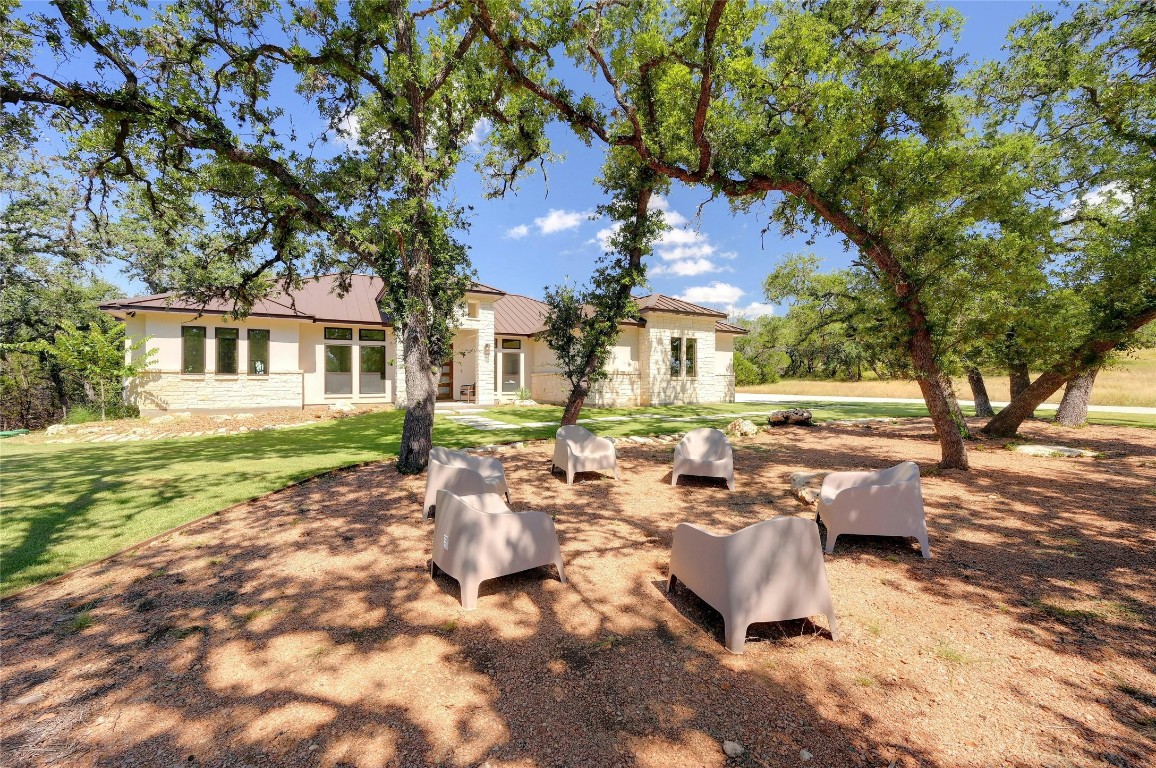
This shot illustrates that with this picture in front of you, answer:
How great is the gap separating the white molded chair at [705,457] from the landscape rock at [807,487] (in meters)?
0.90

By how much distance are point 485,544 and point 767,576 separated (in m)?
2.10

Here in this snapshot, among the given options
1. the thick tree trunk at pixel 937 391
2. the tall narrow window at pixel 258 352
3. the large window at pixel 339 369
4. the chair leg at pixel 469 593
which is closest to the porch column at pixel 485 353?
the large window at pixel 339 369

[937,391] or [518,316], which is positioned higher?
[518,316]

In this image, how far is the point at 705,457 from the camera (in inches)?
279

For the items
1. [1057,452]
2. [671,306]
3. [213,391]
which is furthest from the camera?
[671,306]

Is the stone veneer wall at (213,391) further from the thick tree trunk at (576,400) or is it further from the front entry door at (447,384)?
the thick tree trunk at (576,400)

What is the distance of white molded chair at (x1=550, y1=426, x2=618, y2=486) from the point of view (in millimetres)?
7141

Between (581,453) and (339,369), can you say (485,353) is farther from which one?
(581,453)

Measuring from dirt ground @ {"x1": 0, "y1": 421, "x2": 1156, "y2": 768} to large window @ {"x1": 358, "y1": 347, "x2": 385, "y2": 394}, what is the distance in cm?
1510

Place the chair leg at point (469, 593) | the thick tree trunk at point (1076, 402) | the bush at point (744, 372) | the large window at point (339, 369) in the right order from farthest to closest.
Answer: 1. the bush at point (744, 372)
2. the large window at point (339, 369)
3. the thick tree trunk at point (1076, 402)
4. the chair leg at point (469, 593)

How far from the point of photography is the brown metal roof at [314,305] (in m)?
15.0

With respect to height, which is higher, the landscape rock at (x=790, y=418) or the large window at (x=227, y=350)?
the large window at (x=227, y=350)

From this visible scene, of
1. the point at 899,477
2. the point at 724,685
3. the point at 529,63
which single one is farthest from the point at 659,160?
the point at 724,685

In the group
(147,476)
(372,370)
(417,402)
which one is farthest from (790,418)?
(372,370)
